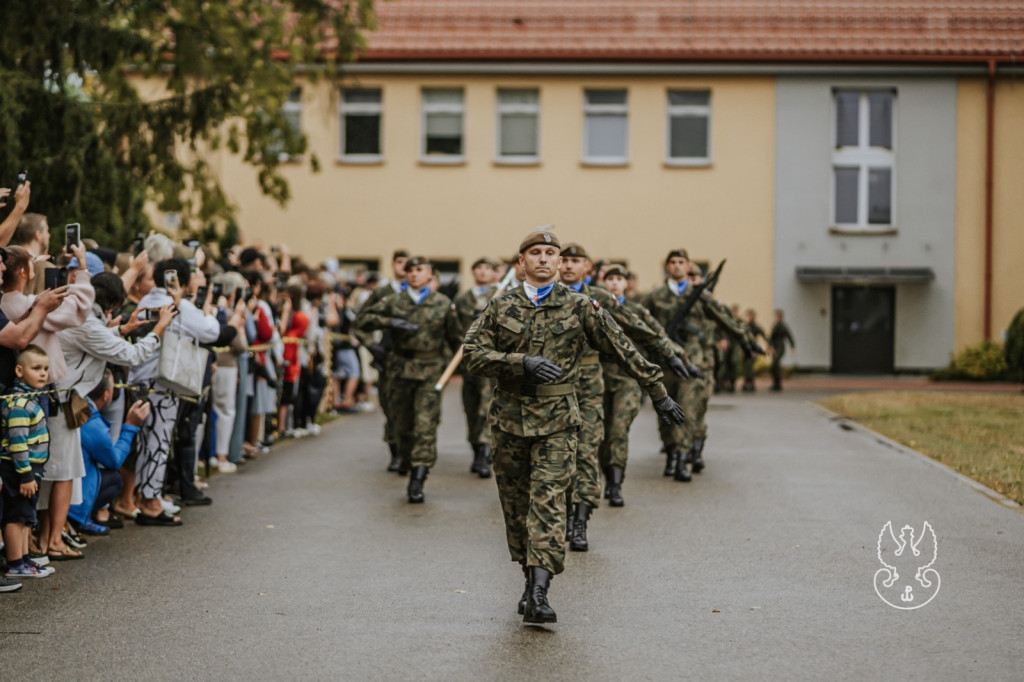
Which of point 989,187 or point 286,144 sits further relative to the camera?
point 989,187

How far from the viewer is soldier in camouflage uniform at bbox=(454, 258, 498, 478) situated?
13219mm

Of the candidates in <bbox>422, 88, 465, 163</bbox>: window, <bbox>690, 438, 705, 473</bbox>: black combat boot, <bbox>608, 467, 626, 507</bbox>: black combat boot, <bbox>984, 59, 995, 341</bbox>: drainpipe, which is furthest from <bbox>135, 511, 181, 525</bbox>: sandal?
<bbox>984, 59, 995, 341</bbox>: drainpipe

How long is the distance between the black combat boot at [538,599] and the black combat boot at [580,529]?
201 cm

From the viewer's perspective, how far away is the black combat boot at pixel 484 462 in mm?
12977

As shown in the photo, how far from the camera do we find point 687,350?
508 inches

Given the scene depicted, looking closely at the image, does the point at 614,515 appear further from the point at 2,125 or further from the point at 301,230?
the point at 301,230

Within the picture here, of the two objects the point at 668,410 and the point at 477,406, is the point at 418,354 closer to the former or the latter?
the point at 477,406

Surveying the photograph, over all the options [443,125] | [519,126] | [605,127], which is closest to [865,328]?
[605,127]

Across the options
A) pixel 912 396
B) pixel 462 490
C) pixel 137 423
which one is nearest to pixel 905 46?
pixel 912 396

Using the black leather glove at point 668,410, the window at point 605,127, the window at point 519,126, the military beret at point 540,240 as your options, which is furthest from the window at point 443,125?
the black leather glove at point 668,410

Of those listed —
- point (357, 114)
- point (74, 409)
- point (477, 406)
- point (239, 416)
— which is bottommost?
point (239, 416)

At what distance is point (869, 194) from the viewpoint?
32750 mm

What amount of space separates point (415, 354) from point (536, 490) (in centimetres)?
467

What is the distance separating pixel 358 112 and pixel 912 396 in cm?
1534
